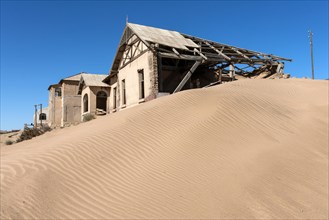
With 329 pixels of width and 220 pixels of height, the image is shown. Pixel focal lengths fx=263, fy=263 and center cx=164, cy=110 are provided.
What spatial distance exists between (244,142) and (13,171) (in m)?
4.63

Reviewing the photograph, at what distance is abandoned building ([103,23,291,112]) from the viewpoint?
14922mm

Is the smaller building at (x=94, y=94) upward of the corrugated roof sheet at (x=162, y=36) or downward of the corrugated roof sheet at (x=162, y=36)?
downward

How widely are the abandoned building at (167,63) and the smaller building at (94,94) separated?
1428mm

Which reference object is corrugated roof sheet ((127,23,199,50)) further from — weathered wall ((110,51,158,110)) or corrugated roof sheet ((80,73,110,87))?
corrugated roof sheet ((80,73,110,87))

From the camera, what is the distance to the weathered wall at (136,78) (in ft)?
47.9

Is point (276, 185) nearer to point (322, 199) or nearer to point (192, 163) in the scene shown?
point (322, 199)

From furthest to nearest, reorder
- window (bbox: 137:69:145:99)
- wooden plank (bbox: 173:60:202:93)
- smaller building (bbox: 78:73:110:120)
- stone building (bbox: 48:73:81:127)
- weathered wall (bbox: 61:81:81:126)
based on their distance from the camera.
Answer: stone building (bbox: 48:73:81:127)
weathered wall (bbox: 61:81:81:126)
smaller building (bbox: 78:73:110:120)
window (bbox: 137:69:145:99)
wooden plank (bbox: 173:60:202:93)

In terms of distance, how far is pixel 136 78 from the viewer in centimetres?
1669

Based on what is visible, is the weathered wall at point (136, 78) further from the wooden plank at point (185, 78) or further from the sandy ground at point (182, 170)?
the sandy ground at point (182, 170)

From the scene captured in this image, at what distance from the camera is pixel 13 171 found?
4.48 meters

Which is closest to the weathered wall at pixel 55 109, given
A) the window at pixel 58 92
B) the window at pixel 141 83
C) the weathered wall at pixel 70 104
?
the window at pixel 58 92

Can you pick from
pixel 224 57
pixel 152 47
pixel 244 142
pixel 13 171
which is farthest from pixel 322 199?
pixel 224 57

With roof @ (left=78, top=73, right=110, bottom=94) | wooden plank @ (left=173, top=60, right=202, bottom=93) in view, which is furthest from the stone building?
wooden plank @ (left=173, top=60, right=202, bottom=93)

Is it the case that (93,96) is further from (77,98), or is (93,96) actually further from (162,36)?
(162,36)
